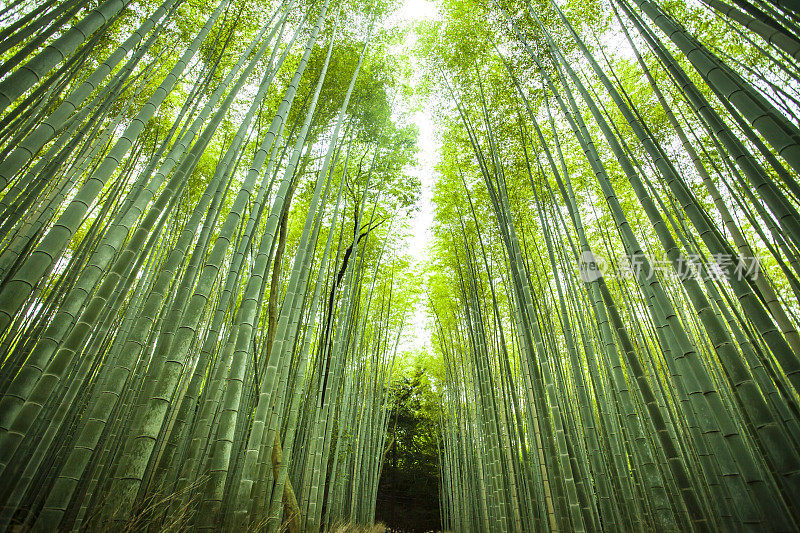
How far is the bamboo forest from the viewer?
1.34 m

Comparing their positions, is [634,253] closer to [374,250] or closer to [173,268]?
[173,268]

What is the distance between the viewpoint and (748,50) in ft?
12.5

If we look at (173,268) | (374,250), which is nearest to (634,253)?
(173,268)

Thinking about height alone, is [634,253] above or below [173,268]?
above

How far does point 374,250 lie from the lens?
5.91 meters

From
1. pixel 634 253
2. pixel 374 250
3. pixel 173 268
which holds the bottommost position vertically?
pixel 173 268

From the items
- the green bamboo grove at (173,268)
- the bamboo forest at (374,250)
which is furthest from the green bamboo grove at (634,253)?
the green bamboo grove at (173,268)

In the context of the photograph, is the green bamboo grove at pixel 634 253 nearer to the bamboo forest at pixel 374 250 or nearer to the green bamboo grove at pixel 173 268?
the bamboo forest at pixel 374 250

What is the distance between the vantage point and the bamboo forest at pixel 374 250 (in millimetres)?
1340

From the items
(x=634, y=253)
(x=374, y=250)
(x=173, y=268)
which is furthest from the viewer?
(x=374, y=250)

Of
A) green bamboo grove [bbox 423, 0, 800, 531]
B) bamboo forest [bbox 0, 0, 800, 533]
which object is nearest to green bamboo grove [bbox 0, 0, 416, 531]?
bamboo forest [bbox 0, 0, 800, 533]

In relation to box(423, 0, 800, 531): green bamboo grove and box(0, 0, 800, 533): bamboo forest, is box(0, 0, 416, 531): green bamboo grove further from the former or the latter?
box(423, 0, 800, 531): green bamboo grove

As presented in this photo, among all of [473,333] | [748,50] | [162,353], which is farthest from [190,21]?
[748,50]

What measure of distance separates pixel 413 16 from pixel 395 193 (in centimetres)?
251
